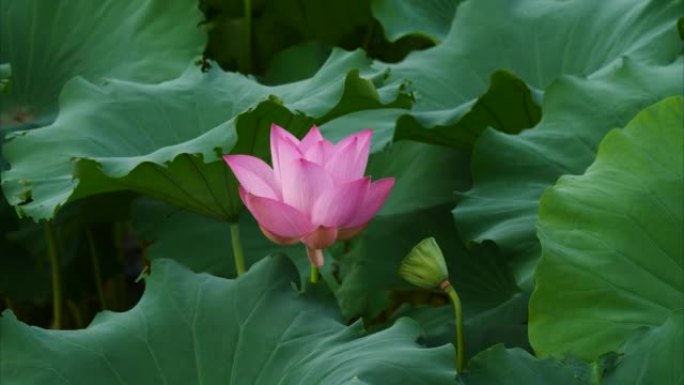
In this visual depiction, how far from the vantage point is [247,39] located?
2.62 meters

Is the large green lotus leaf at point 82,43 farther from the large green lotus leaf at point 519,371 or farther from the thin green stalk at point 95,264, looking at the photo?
the large green lotus leaf at point 519,371

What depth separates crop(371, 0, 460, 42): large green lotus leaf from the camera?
7.44 ft

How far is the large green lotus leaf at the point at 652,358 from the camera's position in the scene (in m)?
1.24

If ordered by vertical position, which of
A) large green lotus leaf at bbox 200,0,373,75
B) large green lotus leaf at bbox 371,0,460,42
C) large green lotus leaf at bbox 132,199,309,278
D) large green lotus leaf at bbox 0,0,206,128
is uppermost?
large green lotus leaf at bbox 0,0,206,128

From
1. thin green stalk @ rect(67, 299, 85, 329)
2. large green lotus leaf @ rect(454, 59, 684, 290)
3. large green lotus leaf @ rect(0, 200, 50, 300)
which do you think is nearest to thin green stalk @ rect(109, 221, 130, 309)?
thin green stalk @ rect(67, 299, 85, 329)

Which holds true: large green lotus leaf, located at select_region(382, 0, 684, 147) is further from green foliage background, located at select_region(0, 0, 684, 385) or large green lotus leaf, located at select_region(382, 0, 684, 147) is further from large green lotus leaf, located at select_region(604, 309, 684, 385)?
large green lotus leaf, located at select_region(604, 309, 684, 385)

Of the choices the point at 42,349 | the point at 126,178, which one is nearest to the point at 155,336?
the point at 42,349

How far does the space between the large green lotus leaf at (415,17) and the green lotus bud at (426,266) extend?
935 mm

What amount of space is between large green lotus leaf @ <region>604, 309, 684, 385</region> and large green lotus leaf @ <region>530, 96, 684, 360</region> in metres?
0.12

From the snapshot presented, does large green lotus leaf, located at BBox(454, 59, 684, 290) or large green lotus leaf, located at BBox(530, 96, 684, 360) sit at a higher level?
large green lotus leaf, located at BBox(530, 96, 684, 360)

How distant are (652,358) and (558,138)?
496 millimetres

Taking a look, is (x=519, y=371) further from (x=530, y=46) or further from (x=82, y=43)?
(x=82, y=43)

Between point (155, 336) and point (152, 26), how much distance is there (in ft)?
2.79

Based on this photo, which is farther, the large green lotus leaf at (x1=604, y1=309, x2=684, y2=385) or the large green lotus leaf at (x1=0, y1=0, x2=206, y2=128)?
the large green lotus leaf at (x1=0, y1=0, x2=206, y2=128)
